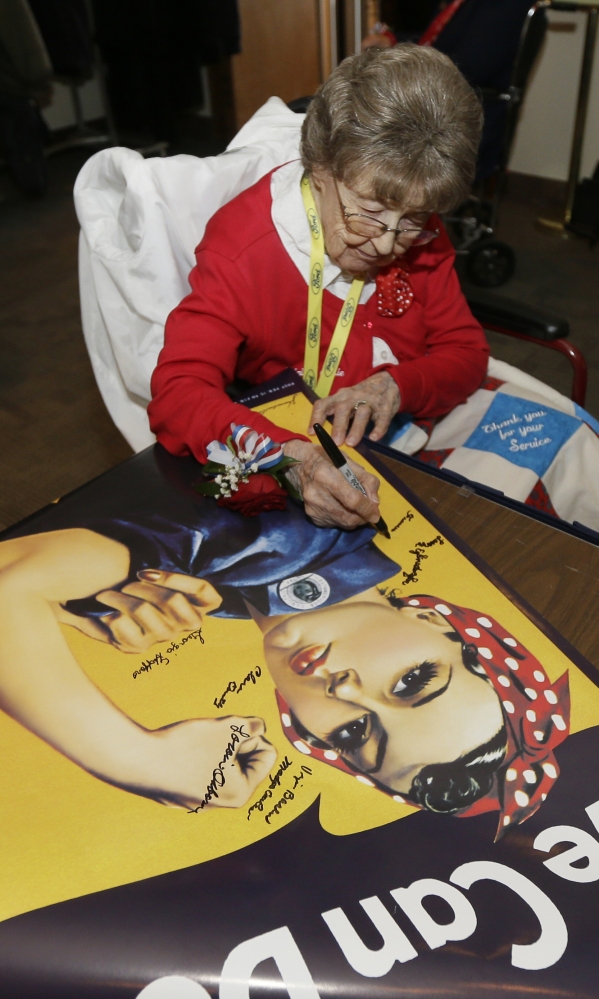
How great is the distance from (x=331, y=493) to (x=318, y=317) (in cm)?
42

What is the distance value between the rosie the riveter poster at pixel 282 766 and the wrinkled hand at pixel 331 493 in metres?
0.03

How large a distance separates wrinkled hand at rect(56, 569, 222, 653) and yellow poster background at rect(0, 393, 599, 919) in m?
0.02

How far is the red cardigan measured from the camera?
3.82 ft

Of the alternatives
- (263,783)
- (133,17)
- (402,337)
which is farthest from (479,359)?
(133,17)

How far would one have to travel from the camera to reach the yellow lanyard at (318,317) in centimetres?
127

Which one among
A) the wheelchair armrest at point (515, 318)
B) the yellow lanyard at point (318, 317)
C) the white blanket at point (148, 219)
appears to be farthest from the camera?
the wheelchair armrest at point (515, 318)

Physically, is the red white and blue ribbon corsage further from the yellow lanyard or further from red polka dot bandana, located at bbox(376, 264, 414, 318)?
red polka dot bandana, located at bbox(376, 264, 414, 318)

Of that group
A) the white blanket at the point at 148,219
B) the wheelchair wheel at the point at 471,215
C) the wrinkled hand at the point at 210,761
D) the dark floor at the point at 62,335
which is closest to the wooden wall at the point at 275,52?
→ the dark floor at the point at 62,335

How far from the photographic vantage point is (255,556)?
100cm

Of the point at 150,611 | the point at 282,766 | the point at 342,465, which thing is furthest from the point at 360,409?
the point at 282,766
